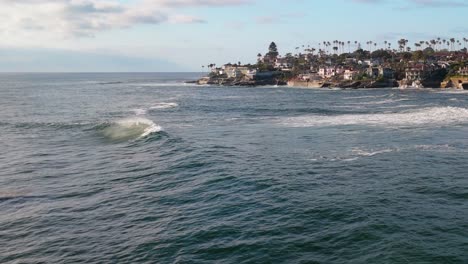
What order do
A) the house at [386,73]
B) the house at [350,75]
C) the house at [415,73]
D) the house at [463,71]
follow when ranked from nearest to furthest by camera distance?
the house at [463,71] < the house at [415,73] < the house at [386,73] < the house at [350,75]

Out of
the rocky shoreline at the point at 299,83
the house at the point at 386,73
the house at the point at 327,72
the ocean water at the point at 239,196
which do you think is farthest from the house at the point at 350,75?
the ocean water at the point at 239,196

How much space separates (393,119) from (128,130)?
2906 cm

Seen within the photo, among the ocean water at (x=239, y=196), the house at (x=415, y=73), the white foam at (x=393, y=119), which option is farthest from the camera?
the house at (x=415, y=73)

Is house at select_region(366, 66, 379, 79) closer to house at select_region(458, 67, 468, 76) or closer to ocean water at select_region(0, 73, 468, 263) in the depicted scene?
house at select_region(458, 67, 468, 76)

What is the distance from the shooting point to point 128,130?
49156 millimetres

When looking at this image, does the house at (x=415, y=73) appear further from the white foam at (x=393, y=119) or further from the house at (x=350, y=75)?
the white foam at (x=393, y=119)

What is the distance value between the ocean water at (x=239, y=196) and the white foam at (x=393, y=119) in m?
4.46

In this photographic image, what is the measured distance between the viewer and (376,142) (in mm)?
38281

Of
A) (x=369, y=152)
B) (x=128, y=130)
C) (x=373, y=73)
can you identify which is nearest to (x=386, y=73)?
(x=373, y=73)

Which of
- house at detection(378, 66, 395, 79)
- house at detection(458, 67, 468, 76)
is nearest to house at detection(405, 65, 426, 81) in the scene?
house at detection(378, 66, 395, 79)

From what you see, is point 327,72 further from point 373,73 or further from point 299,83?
point 373,73

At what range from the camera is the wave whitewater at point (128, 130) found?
148 ft

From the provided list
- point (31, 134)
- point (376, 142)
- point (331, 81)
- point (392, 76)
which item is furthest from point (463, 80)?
point (31, 134)

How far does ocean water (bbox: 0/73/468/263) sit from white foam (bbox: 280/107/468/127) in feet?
14.6
